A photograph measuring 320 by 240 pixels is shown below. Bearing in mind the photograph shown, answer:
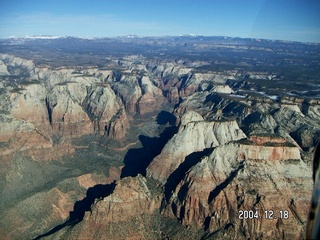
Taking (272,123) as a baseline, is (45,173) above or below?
below

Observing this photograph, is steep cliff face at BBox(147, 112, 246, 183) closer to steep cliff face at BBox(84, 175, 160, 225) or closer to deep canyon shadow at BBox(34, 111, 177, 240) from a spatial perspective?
deep canyon shadow at BBox(34, 111, 177, 240)

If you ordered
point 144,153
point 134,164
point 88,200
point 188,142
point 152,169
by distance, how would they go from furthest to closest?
point 144,153 → point 134,164 → point 188,142 → point 152,169 → point 88,200

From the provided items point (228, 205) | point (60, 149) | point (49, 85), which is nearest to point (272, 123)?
point (228, 205)

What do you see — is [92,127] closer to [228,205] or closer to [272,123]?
[272,123]

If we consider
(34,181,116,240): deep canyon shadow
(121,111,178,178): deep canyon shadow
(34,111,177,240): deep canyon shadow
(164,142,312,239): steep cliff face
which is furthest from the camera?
(121,111,178,178): deep canyon shadow

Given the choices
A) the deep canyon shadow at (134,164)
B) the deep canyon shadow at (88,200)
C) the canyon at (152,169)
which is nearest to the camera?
the canyon at (152,169)

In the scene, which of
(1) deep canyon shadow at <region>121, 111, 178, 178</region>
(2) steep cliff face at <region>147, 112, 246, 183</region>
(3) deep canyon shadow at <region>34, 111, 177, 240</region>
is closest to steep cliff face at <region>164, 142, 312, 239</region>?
(2) steep cliff face at <region>147, 112, 246, 183</region>

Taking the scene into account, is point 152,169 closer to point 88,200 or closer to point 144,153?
point 88,200

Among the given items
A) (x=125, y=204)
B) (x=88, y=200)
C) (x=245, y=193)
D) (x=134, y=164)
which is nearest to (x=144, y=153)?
(x=134, y=164)

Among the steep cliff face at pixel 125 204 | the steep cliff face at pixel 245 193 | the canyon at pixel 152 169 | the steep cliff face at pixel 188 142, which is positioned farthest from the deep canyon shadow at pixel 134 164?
the steep cliff face at pixel 245 193

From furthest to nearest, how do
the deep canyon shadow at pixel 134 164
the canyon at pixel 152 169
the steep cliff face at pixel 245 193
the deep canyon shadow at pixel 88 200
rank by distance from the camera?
1. the deep canyon shadow at pixel 134 164
2. the deep canyon shadow at pixel 88 200
3. the canyon at pixel 152 169
4. the steep cliff face at pixel 245 193

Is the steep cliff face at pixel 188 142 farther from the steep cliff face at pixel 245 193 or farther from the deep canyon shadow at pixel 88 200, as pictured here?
the steep cliff face at pixel 245 193
